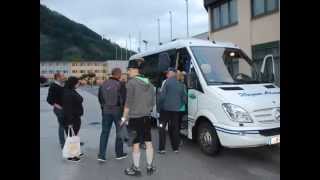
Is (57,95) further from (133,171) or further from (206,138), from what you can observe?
(206,138)

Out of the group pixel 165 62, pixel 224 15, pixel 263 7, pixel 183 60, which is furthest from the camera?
pixel 224 15

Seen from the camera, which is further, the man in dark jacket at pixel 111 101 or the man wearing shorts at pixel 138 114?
the man in dark jacket at pixel 111 101

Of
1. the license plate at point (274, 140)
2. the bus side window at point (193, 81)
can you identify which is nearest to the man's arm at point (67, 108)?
the bus side window at point (193, 81)

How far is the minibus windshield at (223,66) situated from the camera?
855 centimetres

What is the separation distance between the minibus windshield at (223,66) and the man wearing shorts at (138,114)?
1.81 m

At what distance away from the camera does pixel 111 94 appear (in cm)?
800

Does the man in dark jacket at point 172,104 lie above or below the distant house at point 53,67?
below

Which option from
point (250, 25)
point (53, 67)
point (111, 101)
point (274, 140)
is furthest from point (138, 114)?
point (53, 67)

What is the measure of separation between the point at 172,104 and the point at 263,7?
438 inches

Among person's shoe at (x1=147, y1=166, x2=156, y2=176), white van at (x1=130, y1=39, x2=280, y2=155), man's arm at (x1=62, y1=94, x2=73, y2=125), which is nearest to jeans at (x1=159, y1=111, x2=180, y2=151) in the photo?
white van at (x1=130, y1=39, x2=280, y2=155)

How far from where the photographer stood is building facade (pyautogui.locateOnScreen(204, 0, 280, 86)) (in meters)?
17.3

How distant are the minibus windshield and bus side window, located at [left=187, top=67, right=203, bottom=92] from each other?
191 millimetres

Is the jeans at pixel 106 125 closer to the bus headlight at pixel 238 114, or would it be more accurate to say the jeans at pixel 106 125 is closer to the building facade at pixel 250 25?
the bus headlight at pixel 238 114
